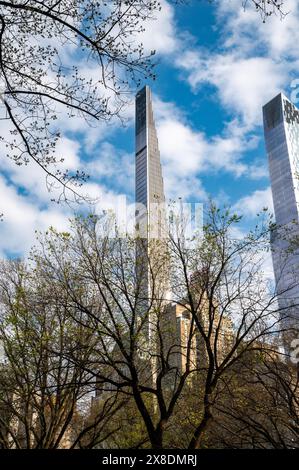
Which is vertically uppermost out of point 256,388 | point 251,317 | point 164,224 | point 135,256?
point 164,224

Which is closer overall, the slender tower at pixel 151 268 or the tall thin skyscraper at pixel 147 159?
the slender tower at pixel 151 268

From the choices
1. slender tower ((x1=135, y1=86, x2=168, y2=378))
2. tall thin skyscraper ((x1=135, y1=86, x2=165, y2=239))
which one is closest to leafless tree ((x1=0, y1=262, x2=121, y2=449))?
slender tower ((x1=135, y1=86, x2=168, y2=378))

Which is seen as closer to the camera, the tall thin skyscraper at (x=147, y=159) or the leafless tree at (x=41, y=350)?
the leafless tree at (x=41, y=350)

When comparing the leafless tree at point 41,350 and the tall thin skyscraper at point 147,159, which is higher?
the tall thin skyscraper at point 147,159

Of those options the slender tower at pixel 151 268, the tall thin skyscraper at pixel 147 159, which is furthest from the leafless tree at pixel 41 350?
the tall thin skyscraper at pixel 147 159

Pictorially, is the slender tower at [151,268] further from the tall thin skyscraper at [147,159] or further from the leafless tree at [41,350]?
the tall thin skyscraper at [147,159]

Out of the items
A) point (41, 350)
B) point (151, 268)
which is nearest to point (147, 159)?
point (151, 268)

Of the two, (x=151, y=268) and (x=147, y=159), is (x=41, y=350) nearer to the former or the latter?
(x=151, y=268)

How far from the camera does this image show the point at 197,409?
13484 mm

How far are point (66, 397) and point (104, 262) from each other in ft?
17.7

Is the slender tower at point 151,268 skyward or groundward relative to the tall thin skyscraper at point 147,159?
groundward

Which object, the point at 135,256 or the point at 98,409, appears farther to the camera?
the point at 98,409

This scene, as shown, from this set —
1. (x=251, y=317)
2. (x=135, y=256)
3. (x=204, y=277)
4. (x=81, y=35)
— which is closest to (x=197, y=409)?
(x=251, y=317)
